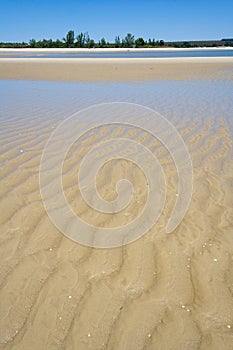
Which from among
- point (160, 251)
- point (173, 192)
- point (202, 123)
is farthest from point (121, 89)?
point (160, 251)

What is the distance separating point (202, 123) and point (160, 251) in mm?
4318

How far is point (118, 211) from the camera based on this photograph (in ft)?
10.3

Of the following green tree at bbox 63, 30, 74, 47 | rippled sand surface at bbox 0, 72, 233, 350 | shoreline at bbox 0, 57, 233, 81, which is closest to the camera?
rippled sand surface at bbox 0, 72, 233, 350

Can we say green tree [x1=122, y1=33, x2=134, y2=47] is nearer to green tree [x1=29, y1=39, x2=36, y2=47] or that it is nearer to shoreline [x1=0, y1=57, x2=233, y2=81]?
green tree [x1=29, y1=39, x2=36, y2=47]

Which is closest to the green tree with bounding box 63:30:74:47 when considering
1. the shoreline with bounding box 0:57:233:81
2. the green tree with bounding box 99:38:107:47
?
the green tree with bounding box 99:38:107:47

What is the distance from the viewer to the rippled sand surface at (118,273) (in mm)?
1863

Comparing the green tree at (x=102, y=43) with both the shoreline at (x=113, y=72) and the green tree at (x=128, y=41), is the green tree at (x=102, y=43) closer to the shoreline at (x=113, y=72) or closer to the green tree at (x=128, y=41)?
the green tree at (x=128, y=41)

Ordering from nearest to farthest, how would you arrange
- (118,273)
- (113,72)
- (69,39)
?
(118,273) < (113,72) < (69,39)

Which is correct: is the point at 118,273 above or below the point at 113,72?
above

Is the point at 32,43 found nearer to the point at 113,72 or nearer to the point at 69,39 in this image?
the point at 69,39

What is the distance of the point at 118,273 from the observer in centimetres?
231

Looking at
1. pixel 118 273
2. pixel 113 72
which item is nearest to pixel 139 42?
pixel 113 72

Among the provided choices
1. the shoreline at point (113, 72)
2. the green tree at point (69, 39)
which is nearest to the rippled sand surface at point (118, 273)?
the shoreline at point (113, 72)

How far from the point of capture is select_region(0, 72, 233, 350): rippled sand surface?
1.86 meters
